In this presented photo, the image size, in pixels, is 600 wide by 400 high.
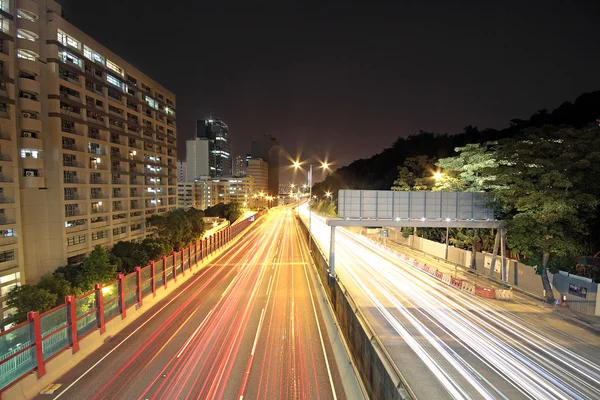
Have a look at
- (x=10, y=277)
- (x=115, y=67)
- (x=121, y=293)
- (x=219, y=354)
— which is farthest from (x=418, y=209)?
(x=115, y=67)

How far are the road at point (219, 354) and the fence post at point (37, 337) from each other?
777mm

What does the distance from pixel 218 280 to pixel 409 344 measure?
48.9 feet

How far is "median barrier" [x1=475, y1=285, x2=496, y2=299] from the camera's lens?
19.2 metres

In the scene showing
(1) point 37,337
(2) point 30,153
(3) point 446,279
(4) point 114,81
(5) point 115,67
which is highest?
(5) point 115,67

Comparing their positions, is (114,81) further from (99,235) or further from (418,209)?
(418,209)

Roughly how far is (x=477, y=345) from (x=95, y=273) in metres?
33.9

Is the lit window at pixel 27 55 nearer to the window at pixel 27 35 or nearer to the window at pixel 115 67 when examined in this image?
the window at pixel 27 35

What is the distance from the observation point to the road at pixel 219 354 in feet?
31.1

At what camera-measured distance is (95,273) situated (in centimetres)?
3222

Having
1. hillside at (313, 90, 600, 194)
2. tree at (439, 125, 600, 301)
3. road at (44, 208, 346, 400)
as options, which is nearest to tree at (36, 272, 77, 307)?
road at (44, 208, 346, 400)

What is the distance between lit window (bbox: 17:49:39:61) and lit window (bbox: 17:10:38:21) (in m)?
3.81

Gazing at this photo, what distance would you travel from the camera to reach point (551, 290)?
17531 millimetres

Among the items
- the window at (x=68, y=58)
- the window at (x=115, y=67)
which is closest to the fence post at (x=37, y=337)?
the window at (x=68, y=58)

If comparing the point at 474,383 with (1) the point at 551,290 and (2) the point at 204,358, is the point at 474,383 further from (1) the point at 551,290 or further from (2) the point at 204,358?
(1) the point at 551,290
